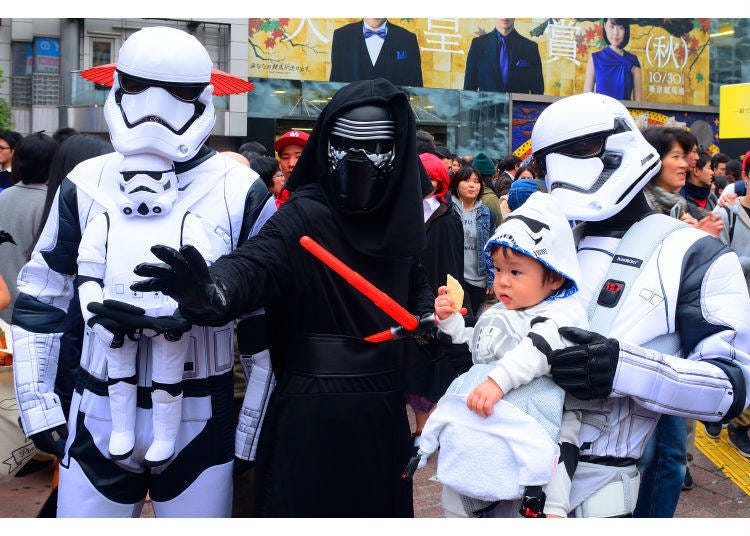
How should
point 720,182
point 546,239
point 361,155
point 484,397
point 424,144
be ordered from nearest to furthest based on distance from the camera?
1. point 484,397
2. point 546,239
3. point 361,155
4. point 424,144
5. point 720,182

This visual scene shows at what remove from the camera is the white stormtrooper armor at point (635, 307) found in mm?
2115

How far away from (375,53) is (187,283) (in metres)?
23.0

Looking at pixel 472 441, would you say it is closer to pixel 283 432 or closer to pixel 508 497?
pixel 508 497

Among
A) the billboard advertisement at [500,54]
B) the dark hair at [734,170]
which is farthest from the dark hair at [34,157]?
the billboard advertisement at [500,54]

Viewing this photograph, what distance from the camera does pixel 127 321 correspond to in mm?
2262

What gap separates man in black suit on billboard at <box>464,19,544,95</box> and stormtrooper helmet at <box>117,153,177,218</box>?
23.9m

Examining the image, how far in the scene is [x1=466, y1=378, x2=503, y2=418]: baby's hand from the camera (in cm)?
201

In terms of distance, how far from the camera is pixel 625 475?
87.3 inches

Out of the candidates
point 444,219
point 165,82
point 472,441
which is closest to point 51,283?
point 165,82

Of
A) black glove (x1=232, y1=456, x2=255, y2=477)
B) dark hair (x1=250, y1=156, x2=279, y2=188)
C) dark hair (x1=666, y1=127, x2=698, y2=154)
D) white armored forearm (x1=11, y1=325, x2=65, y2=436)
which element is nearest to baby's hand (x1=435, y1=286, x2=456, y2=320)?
black glove (x1=232, y1=456, x2=255, y2=477)

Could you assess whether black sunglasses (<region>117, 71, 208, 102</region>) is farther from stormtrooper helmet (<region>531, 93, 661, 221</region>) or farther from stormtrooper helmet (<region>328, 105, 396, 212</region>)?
stormtrooper helmet (<region>531, 93, 661, 221</region>)

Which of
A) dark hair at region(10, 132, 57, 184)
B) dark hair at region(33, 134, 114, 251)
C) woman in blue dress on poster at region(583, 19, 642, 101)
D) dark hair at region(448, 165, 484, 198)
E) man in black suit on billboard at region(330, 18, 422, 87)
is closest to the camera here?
dark hair at region(33, 134, 114, 251)

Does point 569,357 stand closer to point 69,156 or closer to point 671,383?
point 671,383

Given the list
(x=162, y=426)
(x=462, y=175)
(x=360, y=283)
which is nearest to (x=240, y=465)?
(x=162, y=426)
